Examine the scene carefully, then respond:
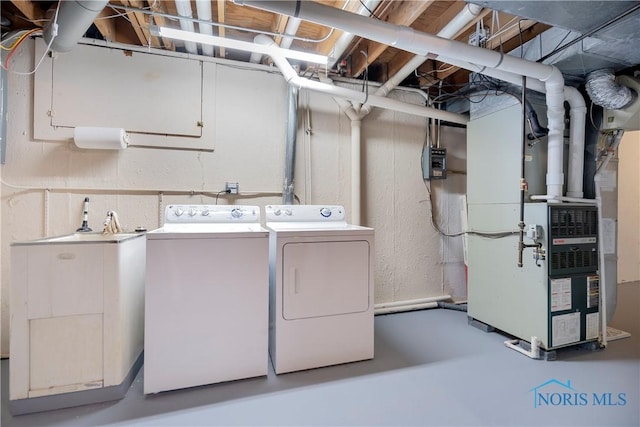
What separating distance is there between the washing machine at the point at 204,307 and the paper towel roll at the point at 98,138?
0.98m

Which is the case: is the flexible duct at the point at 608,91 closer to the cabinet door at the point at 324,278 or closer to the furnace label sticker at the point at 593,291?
the furnace label sticker at the point at 593,291

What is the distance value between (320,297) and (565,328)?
75.3 inches

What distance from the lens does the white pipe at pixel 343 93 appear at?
7.87 ft

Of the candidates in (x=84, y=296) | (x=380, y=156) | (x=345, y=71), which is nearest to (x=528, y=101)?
(x=380, y=156)

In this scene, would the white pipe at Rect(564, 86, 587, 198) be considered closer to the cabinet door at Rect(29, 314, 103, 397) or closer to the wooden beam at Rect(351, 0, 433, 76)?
the wooden beam at Rect(351, 0, 433, 76)

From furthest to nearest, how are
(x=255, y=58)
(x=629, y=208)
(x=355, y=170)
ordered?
(x=629, y=208) → (x=355, y=170) → (x=255, y=58)

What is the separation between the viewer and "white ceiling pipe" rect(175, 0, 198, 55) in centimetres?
194

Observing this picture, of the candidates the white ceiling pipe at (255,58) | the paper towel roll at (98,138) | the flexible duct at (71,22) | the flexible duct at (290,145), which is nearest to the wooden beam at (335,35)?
the flexible duct at (290,145)

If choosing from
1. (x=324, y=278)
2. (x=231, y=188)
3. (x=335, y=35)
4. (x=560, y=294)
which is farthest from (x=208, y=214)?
(x=560, y=294)

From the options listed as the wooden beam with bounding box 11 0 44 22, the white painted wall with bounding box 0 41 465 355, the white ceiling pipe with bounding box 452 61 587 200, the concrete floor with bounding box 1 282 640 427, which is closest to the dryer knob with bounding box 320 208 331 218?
the white painted wall with bounding box 0 41 465 355

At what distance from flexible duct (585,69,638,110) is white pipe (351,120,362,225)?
1.91 m

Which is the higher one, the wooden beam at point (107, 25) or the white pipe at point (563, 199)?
the wooden beam at point (107, 25)

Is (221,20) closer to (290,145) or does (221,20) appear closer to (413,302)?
(290,145)

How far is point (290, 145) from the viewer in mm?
2820
